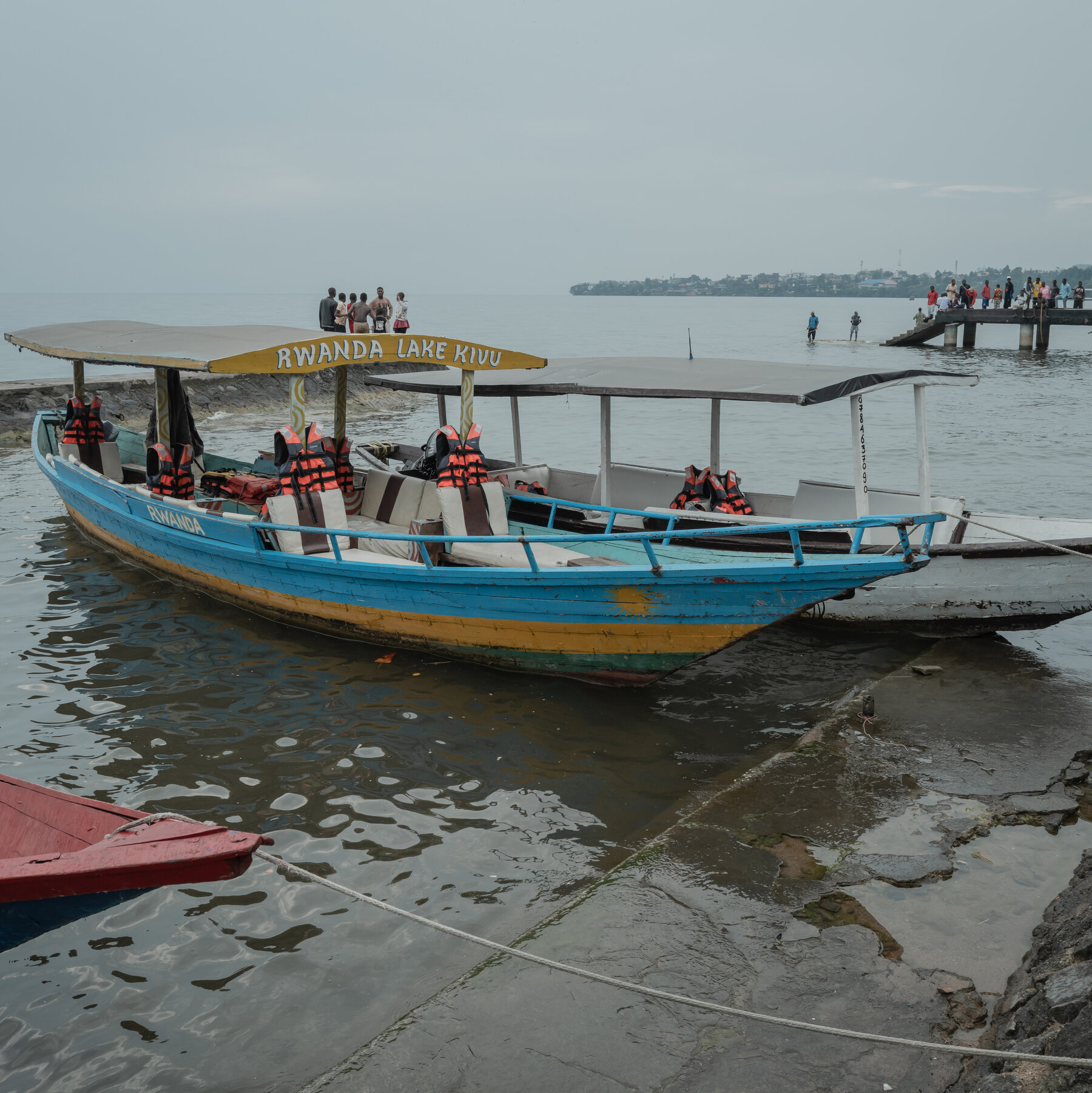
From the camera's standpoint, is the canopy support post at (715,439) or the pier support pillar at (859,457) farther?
the canopy support post at (715,439)

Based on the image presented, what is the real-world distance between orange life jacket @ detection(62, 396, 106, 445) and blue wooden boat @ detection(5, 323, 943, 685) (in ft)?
6.00

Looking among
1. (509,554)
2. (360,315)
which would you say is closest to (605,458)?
(509,554)

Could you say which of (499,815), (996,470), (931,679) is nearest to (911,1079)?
(499,815)

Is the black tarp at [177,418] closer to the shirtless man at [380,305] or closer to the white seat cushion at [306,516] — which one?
the white seat cushion at [306,516]

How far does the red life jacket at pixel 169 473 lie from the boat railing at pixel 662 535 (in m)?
2.29

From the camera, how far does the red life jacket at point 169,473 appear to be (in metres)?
11.0

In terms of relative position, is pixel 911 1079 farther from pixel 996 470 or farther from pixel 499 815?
pixel 996 470

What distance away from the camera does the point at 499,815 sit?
655 centimetres

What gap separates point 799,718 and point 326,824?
157 inches

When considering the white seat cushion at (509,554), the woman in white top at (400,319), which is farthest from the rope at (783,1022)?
the woman in white top at (400,319)

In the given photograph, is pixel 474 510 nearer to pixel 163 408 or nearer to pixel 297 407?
pixel 297 407

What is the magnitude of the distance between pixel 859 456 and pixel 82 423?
10.5 metres

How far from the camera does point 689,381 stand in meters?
9.57

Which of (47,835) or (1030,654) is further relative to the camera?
(1030,654)
